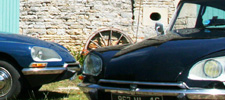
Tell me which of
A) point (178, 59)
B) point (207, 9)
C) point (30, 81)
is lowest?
point (30, 81)

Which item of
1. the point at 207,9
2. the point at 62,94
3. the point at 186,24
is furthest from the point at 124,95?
the point at 62,94

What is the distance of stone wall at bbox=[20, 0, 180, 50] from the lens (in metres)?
9.92

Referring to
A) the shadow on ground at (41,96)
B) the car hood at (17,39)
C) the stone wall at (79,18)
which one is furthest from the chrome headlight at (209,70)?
the stone wall at (79,18)

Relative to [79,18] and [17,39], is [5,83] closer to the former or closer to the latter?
[17,39]

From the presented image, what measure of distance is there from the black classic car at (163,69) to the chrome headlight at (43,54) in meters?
1.54

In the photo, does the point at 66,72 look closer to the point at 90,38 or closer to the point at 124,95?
the point at 124,95

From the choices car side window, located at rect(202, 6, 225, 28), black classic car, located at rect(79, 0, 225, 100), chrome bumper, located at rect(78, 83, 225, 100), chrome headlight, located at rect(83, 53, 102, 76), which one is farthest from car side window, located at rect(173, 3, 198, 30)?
chrome bumper, located at rect(78, 83, 225, 100)

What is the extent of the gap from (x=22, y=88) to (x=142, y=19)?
19.1 feet

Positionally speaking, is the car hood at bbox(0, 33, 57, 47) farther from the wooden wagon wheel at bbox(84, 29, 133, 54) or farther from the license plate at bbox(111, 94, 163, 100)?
the wooden wagon wheel at bbox(84, 29, 133, 54)

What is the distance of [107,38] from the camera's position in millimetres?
9812

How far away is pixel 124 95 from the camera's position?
2.78 metres

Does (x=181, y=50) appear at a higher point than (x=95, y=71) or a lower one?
higher

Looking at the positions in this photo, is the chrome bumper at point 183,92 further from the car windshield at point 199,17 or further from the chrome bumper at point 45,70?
the chrome bumper at point 45,70

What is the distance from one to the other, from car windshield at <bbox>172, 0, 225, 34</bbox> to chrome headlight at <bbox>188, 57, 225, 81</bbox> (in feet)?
2.79
